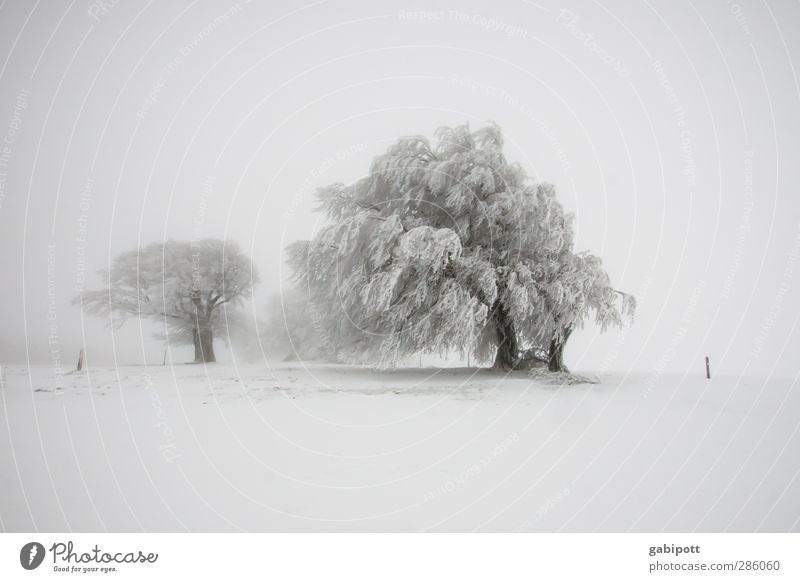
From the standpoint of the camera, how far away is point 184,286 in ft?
41.5

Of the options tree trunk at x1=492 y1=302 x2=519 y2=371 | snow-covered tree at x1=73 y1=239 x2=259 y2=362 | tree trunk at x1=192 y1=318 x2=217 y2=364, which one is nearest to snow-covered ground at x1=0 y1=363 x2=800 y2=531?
tree trunk at x1=492 y1=302 x2=519 y2=371

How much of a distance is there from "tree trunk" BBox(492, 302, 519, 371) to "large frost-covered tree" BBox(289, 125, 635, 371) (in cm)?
3

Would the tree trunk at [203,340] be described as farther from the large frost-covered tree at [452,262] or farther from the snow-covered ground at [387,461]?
the snow-covered ground at [387,461]

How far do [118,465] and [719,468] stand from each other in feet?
22.4

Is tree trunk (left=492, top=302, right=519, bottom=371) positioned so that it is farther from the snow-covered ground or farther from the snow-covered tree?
the snow-covered tree

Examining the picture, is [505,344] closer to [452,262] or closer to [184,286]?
[452,262]

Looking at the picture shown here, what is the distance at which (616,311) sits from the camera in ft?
30.4

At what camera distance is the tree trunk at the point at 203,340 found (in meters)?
12.7

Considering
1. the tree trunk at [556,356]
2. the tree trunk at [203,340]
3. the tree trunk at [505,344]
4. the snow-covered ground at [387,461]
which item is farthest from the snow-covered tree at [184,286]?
the tree trunk at [556,356]

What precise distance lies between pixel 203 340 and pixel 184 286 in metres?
1.75

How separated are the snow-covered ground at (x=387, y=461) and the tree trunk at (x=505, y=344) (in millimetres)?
3313

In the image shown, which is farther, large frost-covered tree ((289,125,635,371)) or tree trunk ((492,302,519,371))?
tree trunk ((492,302,519,371))

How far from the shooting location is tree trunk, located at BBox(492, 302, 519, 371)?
10.6m
